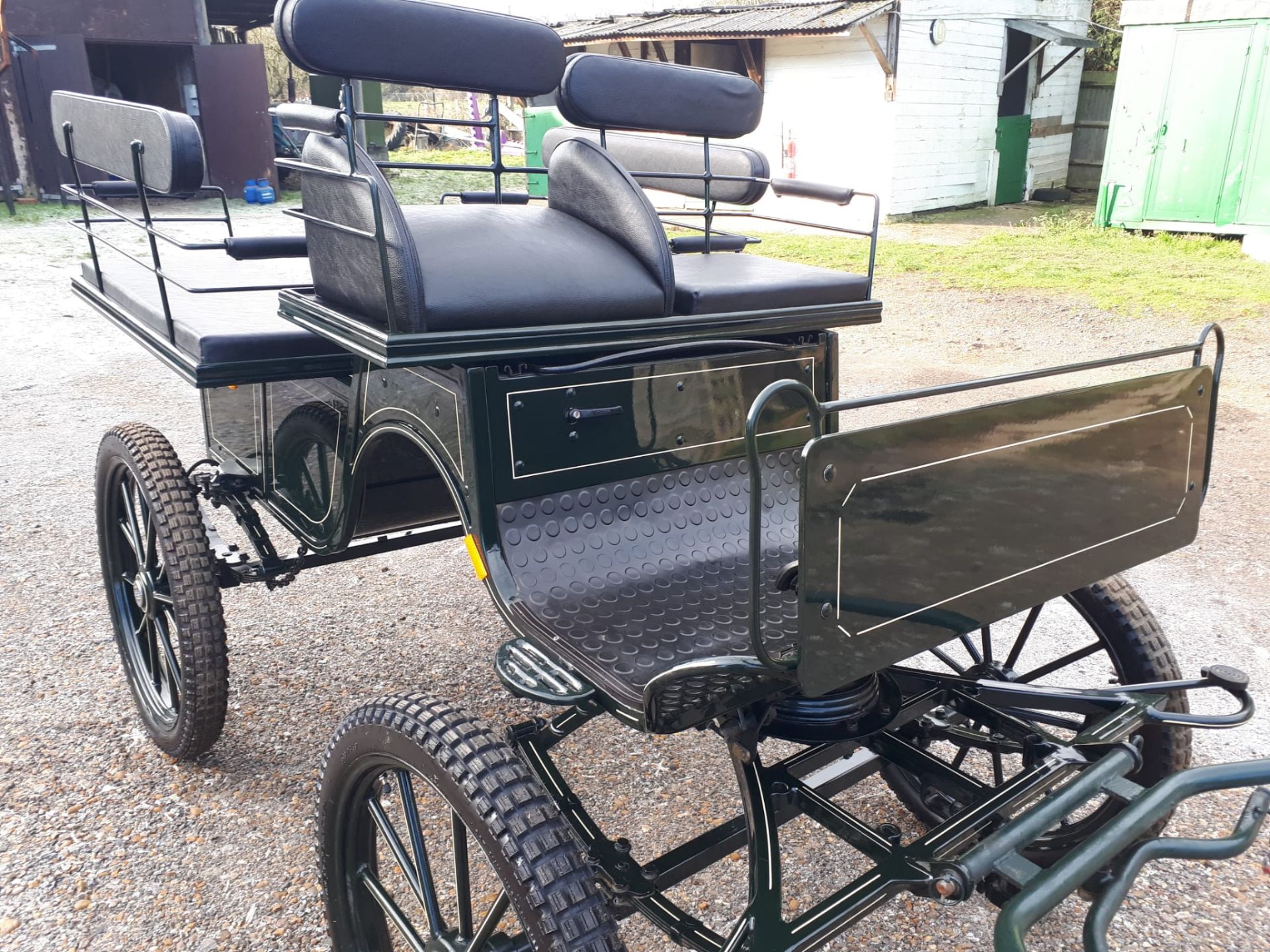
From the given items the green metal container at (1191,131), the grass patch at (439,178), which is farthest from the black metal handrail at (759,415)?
the green metal container at (1191,131)

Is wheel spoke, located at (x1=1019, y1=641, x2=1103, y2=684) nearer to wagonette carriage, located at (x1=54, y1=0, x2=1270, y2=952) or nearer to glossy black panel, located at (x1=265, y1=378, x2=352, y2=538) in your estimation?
wagonette carriage, located at (x1=54, y1=0, x2=1270, y2=952)

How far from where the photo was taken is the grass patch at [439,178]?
42.2 feet

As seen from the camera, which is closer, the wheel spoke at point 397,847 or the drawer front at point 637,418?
the wheel spoke at point 397,847

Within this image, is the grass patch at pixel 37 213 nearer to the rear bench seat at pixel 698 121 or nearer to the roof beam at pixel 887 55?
the roof beam at pixel 887 55

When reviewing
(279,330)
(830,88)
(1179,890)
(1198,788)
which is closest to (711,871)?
(1179,890)

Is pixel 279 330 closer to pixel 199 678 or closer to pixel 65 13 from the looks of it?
pixel 199 678

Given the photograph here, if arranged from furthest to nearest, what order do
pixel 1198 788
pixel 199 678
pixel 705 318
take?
pixel 199 678
pixel 705 318
pixel 1198 788

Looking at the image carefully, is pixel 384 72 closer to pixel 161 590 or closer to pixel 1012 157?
pixel 161 590

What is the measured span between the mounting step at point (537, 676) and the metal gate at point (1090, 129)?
53.2 feet

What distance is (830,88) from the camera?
12.8m

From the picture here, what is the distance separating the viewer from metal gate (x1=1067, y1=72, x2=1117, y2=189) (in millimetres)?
15367

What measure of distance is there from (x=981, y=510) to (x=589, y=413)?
82 centimetres

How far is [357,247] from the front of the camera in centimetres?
195

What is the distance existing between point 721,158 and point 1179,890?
232cm
